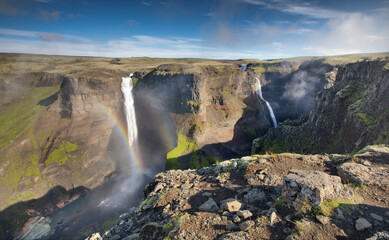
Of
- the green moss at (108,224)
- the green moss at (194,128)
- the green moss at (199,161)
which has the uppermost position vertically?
the green moss at (194,128)

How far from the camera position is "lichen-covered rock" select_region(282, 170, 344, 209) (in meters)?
5.41

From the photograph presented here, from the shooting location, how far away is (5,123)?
53.5m

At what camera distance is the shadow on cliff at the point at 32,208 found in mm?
35513

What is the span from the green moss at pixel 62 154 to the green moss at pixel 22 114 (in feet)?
34.0

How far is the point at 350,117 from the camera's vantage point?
753 inches

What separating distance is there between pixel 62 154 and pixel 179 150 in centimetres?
3137

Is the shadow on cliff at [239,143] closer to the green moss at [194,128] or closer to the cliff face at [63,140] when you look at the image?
the green moss at [194,128]

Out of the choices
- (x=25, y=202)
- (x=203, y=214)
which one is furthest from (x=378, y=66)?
(x=25, y=202)

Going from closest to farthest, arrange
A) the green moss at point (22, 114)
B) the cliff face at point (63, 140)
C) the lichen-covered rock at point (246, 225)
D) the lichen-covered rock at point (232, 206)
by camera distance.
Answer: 1. the lichen-covered rock at point (246, 225)
2. the lichen-covered rock at point (232, 206)
3. the cliff face at point (63, 140)
4. the green moss at point (22, 114)

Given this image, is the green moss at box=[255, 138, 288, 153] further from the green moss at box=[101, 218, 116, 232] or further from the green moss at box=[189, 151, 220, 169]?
the green moss at box=[101, 218, 116, 232]

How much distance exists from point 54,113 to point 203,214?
6227 centimetres

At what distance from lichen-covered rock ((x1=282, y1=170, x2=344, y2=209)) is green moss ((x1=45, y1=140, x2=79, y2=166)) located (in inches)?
2162

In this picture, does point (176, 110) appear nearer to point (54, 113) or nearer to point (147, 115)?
point (147, 115)

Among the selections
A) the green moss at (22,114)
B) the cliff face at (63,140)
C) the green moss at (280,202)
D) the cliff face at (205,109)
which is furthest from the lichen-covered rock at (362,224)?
the green moss at (22,114)
